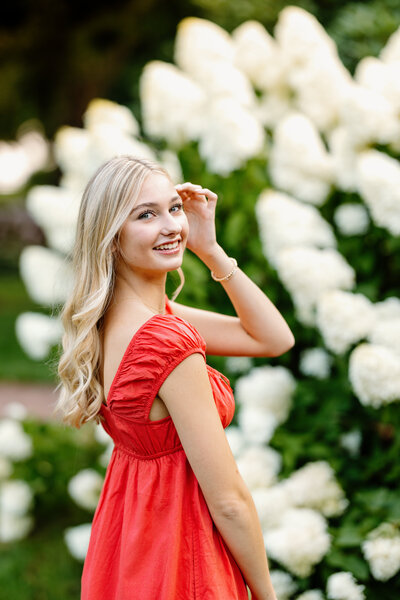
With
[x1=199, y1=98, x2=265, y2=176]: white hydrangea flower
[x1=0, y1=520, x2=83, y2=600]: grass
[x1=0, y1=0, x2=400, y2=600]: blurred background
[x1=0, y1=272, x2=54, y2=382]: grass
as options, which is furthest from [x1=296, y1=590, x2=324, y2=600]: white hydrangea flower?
[x1=0, y1=272, x2=54, y2=382]: grass

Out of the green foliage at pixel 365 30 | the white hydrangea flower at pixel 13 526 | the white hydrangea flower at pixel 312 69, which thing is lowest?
the white hydrangea flower at pixel 13 526

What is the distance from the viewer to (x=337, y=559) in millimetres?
2551

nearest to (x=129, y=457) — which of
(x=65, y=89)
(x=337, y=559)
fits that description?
(x=337, y=559)

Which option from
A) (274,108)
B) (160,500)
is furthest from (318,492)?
(274,108)

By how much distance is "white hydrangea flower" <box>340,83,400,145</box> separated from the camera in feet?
10.6

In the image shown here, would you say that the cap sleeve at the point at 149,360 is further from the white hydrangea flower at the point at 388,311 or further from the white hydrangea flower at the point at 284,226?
the white hydrangea flower at the point at 284,226

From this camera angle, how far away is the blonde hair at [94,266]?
5.95ft

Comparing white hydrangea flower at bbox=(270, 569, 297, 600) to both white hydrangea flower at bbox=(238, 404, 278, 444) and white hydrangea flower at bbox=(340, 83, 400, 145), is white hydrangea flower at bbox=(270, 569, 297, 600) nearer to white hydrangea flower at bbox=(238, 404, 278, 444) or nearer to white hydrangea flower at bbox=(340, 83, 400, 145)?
white hydrangea flower at bbox=(238, 404, 278, 444)

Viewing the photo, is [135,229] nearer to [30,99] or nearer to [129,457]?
[129,457]

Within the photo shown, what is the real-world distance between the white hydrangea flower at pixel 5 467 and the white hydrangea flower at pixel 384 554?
2606 millimetres

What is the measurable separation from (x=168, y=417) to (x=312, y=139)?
7.35 feet

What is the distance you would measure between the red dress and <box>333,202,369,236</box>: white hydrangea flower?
1.81m

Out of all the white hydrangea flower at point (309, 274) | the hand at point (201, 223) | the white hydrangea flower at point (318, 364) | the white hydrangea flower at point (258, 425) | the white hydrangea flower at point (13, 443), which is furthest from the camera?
the white hydrangea flower at point (13, 443)

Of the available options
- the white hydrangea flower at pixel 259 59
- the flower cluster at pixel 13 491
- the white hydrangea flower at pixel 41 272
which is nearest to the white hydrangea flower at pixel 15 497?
the flower cluster at pixel 13 491
